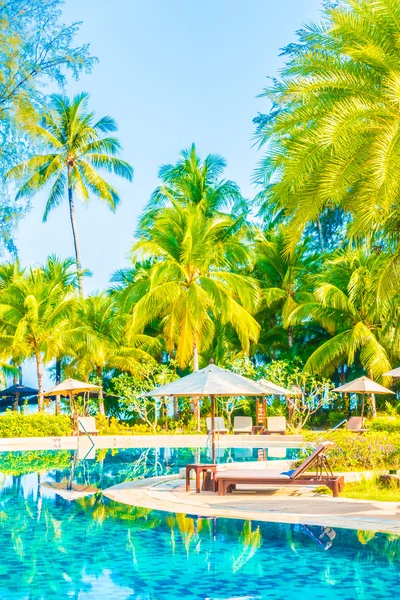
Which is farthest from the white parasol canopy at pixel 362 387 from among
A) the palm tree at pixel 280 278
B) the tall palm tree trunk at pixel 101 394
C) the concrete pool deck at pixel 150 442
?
the tall palm tree trunk at pixel 101 394

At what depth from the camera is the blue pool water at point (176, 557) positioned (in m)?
7.39

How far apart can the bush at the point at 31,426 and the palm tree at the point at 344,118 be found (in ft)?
50.9

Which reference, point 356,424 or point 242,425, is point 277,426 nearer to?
point 242,425

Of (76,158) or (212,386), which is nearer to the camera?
(212,386)

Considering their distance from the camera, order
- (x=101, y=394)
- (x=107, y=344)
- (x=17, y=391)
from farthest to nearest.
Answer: (x=17, y=391), (x=101, y=394), (x=107, y=344)

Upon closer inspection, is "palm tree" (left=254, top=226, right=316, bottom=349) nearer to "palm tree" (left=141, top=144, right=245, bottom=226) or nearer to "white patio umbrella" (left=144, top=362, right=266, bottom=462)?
"palm tree" (left=141, top=144, right=245, bottom=226)

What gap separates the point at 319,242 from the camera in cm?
4056

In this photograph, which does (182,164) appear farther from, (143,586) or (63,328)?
(143,586)

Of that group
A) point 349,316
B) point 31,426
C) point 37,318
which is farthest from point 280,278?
point 31,426

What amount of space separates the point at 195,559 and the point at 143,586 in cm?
119

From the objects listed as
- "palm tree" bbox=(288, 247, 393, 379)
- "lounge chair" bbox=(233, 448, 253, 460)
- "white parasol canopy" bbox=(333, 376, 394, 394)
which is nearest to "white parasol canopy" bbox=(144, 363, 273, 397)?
"lounge chair" bbox=(233, 448, 253, 460)

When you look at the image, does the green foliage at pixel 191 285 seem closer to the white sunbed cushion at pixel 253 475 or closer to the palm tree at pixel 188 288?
the palm tree at pixel 188 288

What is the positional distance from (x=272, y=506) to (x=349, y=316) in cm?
2037

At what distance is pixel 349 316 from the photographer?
102 feet
